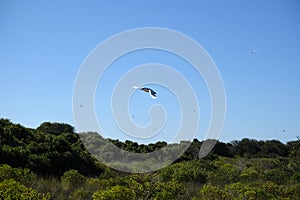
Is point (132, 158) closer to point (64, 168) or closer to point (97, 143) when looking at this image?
point (97, 143)

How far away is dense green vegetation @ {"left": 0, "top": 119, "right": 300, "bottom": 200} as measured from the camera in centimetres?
867

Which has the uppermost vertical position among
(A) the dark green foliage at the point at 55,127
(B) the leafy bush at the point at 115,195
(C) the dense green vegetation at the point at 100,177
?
(A) the dark green foliage at the point at 55,127

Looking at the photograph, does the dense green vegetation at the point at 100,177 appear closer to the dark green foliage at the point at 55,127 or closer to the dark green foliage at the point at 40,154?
the dark green foliage at the point at 40,154

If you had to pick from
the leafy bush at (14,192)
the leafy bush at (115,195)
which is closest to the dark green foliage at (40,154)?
the leafy bush at (115,195)

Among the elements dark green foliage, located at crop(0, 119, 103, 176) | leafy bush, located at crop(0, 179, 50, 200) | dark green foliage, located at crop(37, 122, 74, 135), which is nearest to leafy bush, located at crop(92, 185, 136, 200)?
leafy bush, located at crop(0, 179, 50, 200)

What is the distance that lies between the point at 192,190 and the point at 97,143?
9.98 meters

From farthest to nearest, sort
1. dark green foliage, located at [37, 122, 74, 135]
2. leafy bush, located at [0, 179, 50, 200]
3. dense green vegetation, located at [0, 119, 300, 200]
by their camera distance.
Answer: dark green foliage, located at [37, 122, 74, 135], dense green vegetation, located at [0, 119, 300, 200], leafy bush, located at [0, 179, 50, 200]

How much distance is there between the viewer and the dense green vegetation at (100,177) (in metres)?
8.67

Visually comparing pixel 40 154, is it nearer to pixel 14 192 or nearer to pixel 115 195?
pixel 115 195

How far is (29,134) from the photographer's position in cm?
1647

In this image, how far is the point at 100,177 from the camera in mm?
13273

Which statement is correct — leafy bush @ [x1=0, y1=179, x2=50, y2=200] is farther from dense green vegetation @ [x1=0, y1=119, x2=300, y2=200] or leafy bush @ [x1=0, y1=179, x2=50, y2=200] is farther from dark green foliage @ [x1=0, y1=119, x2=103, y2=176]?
dark green foliage @ [x1=0, y1=119, x2=103, y2=176]

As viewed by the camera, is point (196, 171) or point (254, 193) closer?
point (254, 193)

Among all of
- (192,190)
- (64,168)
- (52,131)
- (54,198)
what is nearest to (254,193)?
(192,190)
